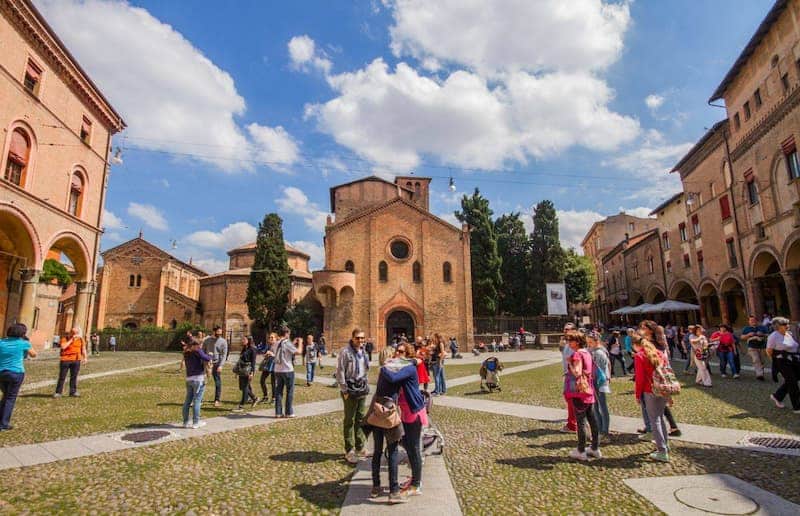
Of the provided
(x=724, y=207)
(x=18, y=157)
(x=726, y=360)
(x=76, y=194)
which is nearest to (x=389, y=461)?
(x=726, y=360)

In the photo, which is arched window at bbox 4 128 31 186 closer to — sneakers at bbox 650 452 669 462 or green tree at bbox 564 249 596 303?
sneakers at bbox 650 452 669 462

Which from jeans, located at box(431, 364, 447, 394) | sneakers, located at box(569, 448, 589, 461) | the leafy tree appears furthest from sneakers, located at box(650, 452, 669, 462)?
the leafy tree

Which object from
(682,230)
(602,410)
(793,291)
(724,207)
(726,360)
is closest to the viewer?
(602,410)

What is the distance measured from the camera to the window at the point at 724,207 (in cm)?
2489

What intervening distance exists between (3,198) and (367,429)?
63.6 feet

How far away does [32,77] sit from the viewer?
59.2 ft

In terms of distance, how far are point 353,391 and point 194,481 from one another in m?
2.16

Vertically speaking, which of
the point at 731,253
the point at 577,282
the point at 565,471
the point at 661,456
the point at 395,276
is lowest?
the point at 565,471

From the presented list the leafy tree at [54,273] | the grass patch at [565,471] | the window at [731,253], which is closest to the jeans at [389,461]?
the grass patch at [565,471]

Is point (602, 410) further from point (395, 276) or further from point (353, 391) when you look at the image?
point (395, 276)

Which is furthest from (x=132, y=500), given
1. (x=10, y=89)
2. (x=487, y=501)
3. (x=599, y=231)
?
(x=599, y=231)

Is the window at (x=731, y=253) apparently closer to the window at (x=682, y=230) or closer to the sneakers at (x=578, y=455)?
the window at (x=682, y=230)

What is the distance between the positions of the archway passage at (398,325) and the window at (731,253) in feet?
69.4

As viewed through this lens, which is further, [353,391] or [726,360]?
[726,360]
